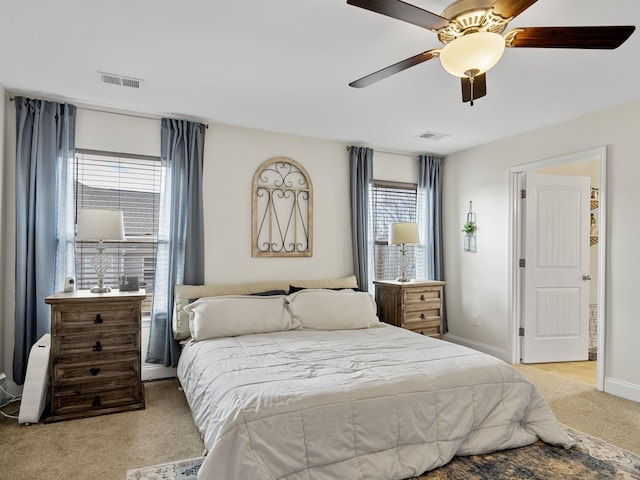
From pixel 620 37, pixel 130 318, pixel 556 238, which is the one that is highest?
pixel 620 37

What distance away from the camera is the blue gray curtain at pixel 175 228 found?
3.74 m

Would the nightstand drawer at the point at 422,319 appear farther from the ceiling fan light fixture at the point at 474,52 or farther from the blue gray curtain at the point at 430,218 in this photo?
the ceiling fan light fixture at the point at 474,52

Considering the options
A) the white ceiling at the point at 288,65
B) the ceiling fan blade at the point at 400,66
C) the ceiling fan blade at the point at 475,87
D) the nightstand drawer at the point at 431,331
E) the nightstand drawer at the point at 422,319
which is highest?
the white ceiling at the point at 288,65

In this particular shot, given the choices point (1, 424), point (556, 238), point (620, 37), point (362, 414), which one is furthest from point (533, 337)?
point (1, 424)

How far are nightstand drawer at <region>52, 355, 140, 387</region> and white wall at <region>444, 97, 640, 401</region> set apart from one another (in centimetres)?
375

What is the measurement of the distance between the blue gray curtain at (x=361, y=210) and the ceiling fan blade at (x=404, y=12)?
293 cm

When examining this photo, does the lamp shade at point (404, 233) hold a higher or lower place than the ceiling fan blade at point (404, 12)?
lower

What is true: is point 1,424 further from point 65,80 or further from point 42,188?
point 65,80

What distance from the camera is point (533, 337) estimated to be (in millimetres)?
4496

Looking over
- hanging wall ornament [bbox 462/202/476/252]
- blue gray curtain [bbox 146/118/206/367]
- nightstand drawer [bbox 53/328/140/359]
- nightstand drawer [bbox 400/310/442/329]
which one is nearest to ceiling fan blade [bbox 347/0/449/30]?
blue gray curtain [bbox 146/118/206/367]

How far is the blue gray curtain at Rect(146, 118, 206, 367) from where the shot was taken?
3.74 m

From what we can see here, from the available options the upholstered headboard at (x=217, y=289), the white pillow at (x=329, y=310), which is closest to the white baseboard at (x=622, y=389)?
the white pillow at (x=329, y=310)

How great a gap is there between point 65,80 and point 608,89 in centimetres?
410

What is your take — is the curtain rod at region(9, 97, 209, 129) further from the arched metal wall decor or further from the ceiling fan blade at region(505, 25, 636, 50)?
the ceiling fan blade at region(505, 25, 636, 50)
